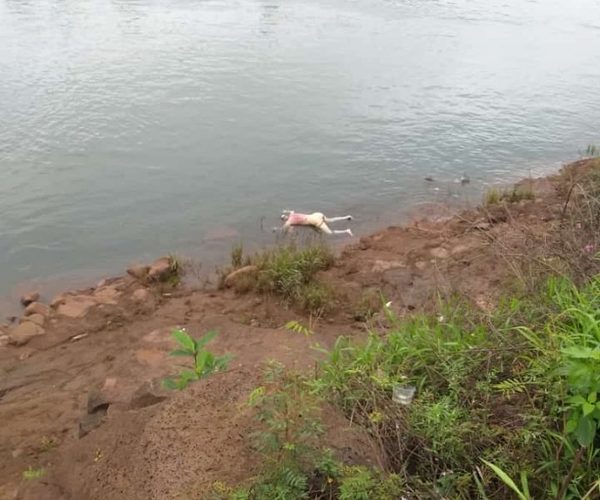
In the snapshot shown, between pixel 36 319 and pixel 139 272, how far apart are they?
1209 mm

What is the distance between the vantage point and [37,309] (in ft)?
18.9

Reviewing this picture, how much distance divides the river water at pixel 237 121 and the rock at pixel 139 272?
0.44m

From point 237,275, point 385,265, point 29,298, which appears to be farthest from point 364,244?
point 29,298

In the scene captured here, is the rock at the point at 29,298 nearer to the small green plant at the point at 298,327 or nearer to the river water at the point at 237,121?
the river water at the point at 237,121

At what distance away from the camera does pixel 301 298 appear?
18.0 ft

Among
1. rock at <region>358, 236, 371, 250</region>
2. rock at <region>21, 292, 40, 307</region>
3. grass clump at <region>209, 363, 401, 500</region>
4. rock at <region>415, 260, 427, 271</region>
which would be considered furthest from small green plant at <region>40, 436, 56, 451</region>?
rock at <region>358, 236, 371, 250</region>

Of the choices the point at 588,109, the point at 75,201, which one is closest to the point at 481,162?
the point at 588,109

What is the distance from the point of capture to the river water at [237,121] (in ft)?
25.0

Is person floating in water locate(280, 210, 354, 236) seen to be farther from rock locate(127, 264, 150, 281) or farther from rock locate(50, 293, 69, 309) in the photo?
rock locate(50, 293, 69, 309)

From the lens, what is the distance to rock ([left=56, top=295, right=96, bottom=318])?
5.69 m

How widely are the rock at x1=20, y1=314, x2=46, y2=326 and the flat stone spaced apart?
11.0 ft

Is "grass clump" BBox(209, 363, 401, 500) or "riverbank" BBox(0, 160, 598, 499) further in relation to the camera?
"riverbank" BBox(0, 160, 598, 499)

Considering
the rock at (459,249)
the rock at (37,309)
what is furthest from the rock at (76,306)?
the rock at (459,249)

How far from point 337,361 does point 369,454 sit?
26.3 inches
